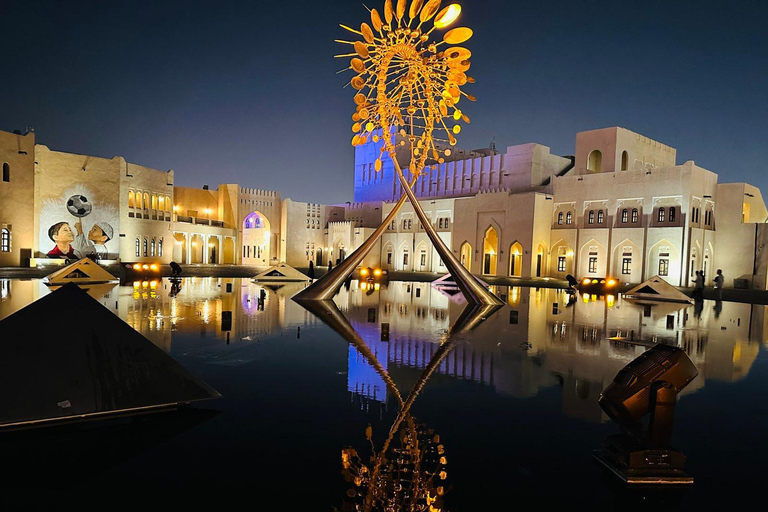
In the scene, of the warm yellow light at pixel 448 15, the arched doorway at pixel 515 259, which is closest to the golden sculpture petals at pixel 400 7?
the warm yellow light at pixel 448 15

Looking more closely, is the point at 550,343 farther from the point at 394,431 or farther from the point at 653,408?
the point at 653,408

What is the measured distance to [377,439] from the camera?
4.22 m

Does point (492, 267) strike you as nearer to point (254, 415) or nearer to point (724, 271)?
point (724, 271)

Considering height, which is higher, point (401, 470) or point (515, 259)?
point (515, 259)

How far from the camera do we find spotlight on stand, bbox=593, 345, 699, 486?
3.45 meters

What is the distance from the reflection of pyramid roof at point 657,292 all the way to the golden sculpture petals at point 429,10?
16.5m

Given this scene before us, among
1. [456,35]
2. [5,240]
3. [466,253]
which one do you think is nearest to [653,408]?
[456,35]

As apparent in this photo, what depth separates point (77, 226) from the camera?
96.8 ft

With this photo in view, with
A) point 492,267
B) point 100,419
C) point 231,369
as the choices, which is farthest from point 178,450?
point 492,267

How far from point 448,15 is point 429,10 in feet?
2.45

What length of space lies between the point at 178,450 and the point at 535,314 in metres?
11.5

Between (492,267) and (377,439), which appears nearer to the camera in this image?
(377,439)

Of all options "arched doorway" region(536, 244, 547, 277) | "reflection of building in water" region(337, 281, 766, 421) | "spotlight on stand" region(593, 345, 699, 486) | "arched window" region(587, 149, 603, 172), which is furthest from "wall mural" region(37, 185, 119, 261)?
"arched window" region(587, 149, 603, 172)

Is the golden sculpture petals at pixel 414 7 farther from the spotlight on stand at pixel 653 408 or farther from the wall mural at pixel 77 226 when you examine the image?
the wall mural at pixel 77 226
